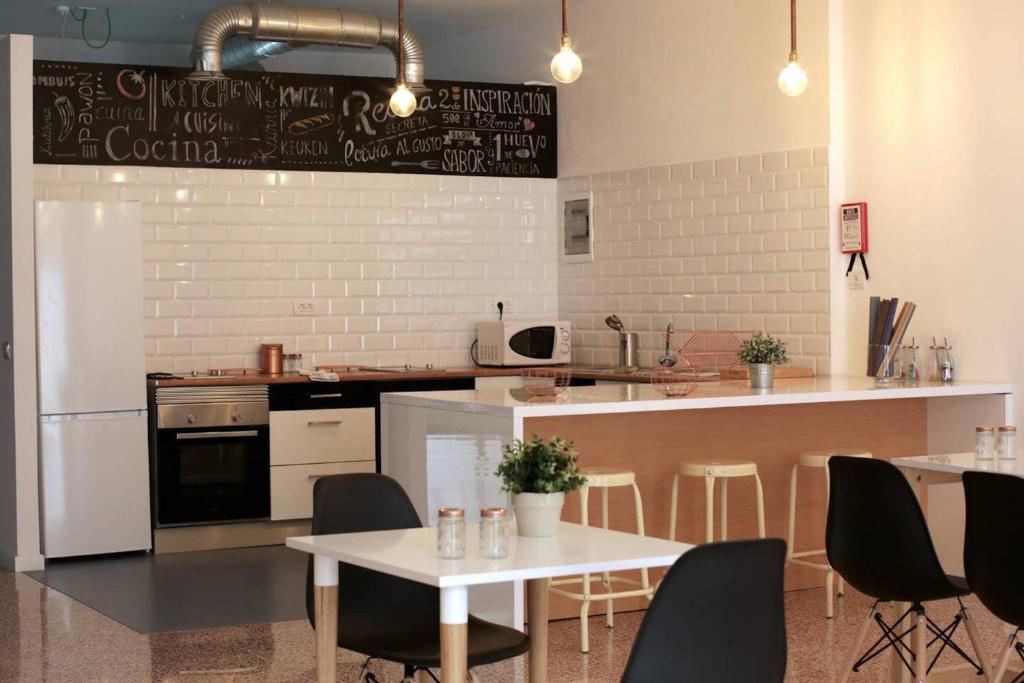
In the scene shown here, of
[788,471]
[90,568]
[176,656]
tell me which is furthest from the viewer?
[90,568]

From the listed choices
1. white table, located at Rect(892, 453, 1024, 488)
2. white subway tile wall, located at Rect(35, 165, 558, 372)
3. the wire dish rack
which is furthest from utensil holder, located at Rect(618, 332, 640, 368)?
white table, located at Rect(892, 453, 1024, 488)

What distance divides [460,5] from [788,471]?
163 inches

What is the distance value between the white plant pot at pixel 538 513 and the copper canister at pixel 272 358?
477 cm

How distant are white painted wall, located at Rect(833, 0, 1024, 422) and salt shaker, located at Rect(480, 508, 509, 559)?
3955mm

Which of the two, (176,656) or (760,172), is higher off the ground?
(760,172)

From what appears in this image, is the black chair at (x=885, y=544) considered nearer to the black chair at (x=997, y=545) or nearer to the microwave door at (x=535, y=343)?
the black chair at (x=997, y=545)

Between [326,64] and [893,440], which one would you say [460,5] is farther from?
[893,440]

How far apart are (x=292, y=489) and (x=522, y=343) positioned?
1.78 m

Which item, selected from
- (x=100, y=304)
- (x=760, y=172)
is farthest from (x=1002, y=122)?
(x=100, y=304)

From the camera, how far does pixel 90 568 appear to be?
7.06m

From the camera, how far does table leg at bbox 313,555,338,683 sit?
131 inches

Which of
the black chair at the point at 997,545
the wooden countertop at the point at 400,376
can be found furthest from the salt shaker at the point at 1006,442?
the wooden countertop at the point at 400,376

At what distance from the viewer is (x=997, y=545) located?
3846 millimetres

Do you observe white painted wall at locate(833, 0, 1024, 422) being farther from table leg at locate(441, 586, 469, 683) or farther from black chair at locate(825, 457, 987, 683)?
table leg at locate(441, 586, 469, 683)
